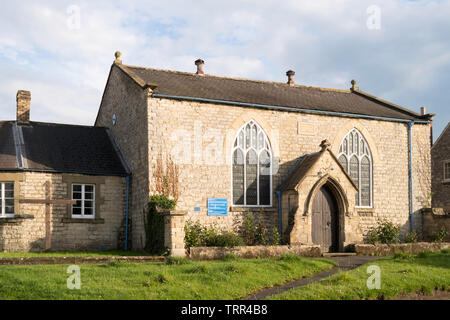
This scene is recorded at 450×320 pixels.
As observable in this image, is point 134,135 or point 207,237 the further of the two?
point 134,135

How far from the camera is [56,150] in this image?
21.3 metres

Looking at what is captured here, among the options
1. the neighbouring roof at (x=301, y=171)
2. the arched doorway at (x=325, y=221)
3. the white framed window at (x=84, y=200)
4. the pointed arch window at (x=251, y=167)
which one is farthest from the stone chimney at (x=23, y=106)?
the arched doorway at (x=325, y=221)

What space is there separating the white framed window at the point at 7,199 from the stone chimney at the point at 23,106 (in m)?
3.84

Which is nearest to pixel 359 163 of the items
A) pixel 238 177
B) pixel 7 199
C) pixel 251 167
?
pixel 251 167

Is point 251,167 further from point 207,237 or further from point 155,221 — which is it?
point 155,221

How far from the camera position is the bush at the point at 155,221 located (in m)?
17.6

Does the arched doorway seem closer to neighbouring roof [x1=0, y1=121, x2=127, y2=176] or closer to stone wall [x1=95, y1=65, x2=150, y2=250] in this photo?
stone wall [x1=95, y1=65, x2=150, y2=250]

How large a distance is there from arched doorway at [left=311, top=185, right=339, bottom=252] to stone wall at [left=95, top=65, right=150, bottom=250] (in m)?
6.86

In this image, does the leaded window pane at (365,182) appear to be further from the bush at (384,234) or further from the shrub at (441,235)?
the shrub at (441,235)

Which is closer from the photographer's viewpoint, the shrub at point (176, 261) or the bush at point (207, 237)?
the shrub at point (176, 261)

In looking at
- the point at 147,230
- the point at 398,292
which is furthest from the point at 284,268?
the point at 147,230

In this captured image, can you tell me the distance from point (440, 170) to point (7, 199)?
24714 mm

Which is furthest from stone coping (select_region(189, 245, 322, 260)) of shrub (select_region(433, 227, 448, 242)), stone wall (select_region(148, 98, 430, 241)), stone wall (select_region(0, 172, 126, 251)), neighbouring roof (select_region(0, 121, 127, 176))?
shrub (select_region(433, 227, 448, 242))

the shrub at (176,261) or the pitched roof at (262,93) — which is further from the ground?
the pitched roof at (262,93)
